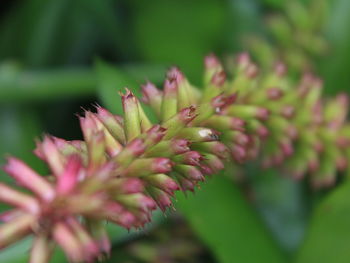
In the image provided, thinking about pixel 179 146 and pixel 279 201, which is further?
pixel 279 201

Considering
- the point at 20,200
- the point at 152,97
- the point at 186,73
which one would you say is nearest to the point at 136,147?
the point at 20,200

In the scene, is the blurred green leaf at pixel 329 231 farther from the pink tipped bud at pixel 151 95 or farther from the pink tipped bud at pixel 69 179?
the pink tipped bud at pixel 69 179

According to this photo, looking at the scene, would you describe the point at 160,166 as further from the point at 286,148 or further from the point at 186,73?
the point at 186,73

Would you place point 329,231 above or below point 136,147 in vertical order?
below

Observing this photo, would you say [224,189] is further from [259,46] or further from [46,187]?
[46,187]

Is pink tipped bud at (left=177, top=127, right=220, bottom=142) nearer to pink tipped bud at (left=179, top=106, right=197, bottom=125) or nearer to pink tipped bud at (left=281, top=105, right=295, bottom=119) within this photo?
pink tipped bud at (left=179, top=106, right=197, bottom=125)

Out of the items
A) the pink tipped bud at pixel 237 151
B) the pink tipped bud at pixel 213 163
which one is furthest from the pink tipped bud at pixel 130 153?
the pink tipped bud at pixel 237 151

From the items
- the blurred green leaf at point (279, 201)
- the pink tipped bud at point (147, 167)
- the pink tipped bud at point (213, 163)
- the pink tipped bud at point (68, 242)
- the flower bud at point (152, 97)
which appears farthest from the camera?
the blurred green leaf at point (279, 201)
